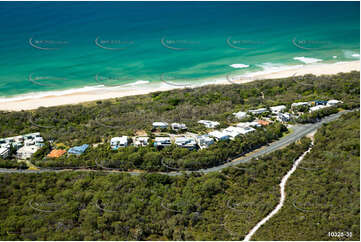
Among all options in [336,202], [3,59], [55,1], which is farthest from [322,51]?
[55,1]

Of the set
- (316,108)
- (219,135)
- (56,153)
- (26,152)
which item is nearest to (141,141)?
(219,135)

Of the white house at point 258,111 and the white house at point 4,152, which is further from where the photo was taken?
the white house at point 258,111

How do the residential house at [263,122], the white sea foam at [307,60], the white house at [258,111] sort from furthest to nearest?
1. the white sea foam at [307,60]
2. the white house at [258,111]
3. the residential house at [263,122]

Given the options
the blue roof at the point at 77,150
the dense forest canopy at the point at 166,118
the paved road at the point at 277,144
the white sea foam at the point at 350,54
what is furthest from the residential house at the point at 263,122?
the white sea foam at the point at 350,54

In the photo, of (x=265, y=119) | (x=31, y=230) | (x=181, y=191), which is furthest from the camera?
(x=265, y=119)

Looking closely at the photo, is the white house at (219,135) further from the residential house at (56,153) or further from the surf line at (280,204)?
the residential house at (56,153)

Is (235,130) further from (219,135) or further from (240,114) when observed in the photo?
(240,114)

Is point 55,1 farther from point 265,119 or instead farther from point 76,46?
point 265,119
